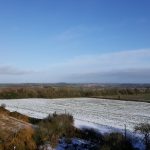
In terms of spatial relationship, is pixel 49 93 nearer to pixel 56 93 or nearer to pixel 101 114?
pixel 56 93

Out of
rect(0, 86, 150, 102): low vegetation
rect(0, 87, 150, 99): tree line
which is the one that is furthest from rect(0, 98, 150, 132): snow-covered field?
rect(0, 87, 150, 99): tree line

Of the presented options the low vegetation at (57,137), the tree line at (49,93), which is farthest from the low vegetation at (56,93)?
the low vegetation at (57,137)

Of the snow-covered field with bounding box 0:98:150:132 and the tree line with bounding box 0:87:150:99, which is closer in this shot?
the snow-covered field with bounding box 0:98:150:132

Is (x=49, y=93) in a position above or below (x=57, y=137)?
above

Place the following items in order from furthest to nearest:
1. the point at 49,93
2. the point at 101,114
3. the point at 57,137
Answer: the point at 49,93 → the point at 101,114 → the point at 57,137

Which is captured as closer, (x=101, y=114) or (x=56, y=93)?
(x=101, y=114)

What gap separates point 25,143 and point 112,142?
4.83 metres

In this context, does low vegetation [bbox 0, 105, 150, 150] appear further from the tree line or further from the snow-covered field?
the tree line

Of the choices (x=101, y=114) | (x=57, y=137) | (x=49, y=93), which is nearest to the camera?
(x=57, y=137)

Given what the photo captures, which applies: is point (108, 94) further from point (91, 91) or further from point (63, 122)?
point (63, 122)

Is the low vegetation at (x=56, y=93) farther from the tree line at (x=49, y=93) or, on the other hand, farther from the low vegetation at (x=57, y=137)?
the low vegetation at (x=57, y=137)

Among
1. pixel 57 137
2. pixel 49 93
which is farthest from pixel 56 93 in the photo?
A: pixel 57 137

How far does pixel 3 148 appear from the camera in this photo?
19219mm

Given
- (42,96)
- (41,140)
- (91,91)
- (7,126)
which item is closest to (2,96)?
(42,96)
